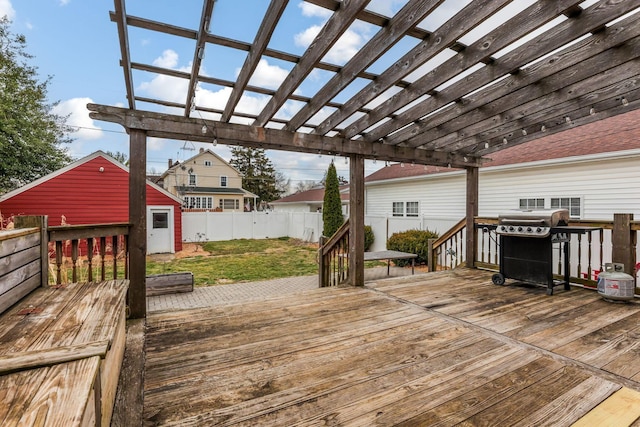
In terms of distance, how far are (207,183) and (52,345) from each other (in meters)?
22.9

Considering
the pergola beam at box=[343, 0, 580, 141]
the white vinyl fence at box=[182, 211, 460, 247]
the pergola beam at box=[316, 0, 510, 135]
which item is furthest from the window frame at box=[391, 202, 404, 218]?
the pergola beam at box=[316, 0, 510, 135]

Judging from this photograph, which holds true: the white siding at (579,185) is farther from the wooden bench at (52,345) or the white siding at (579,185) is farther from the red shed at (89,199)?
the red shed at (89,199)

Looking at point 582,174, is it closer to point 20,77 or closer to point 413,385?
point 413,385

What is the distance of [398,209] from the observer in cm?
1181

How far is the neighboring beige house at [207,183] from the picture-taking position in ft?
69.7

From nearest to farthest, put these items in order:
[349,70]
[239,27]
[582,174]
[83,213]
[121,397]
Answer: [121,397], [239,27], [349,70], [582,174], [83,213]

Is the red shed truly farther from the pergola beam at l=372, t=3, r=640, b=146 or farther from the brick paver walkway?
the pergola beam at l=372, t=3, r=640, b=146

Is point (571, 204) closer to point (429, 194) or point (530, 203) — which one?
point (530, 203)

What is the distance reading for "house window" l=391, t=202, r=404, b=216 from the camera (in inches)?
459

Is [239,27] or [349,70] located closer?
[239,27]

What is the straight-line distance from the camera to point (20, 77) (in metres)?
11.3

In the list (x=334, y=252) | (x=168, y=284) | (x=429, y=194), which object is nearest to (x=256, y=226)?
(x=429, y=194)

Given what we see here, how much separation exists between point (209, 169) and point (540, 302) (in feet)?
73.1

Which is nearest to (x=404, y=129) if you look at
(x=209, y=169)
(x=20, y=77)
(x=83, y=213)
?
(x=83, y=213)
